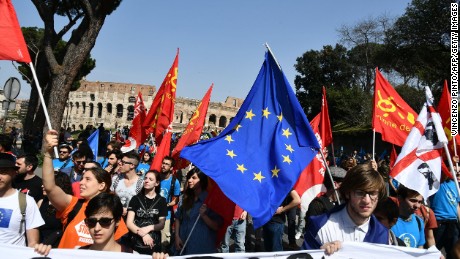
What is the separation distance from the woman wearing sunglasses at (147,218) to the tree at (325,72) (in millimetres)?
38771

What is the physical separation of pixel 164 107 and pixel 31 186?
3.52 meters

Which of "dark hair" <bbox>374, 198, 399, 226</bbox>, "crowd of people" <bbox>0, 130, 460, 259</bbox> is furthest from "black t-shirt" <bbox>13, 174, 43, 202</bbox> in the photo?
"dark hair" <bbox>374, 198, 399, 226</bbox>

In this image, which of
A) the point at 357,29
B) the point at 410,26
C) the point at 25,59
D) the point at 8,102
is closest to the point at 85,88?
the point at 357,29

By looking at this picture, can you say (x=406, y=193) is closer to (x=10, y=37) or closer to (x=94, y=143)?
(x=10, y=37)

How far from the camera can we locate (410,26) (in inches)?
1040

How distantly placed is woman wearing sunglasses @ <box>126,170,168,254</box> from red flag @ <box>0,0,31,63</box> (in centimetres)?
205

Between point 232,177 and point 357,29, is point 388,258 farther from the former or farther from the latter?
point 357,29

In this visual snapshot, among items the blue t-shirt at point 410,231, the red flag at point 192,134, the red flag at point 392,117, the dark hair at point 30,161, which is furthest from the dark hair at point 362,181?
the red flag at point 192,134

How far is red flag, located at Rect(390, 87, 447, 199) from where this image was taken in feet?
12.2

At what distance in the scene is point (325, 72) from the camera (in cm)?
4344

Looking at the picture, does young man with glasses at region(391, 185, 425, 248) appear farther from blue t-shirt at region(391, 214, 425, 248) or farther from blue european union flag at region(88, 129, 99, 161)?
blue european union flag at region(88, 129, 99, 161)

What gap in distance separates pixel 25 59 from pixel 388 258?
430cm


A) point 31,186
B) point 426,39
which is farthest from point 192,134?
point 426,39

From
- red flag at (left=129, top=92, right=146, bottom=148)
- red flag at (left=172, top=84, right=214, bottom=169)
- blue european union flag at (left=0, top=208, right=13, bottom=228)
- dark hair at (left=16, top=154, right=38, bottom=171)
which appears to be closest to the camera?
blue european union flag at (left=0, top=208, right=13, bottom=228)
